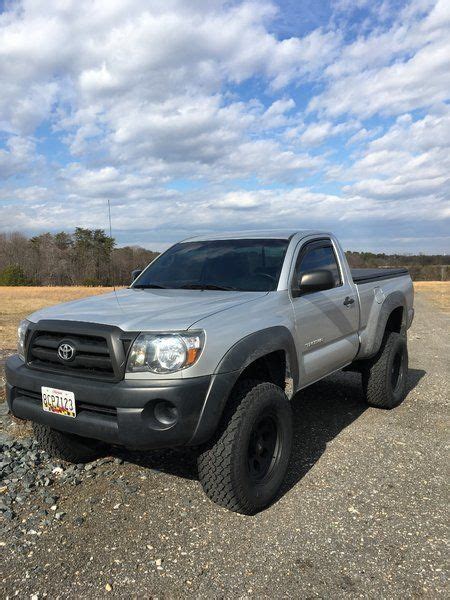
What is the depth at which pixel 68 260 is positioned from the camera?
74.8m

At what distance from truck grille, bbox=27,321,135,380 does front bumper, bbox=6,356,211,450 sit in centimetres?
9

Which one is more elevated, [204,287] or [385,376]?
[204,287]

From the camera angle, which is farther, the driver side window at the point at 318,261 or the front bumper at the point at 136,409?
the driver side window at the point at 318,261

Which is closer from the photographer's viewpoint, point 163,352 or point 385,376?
point 163,352

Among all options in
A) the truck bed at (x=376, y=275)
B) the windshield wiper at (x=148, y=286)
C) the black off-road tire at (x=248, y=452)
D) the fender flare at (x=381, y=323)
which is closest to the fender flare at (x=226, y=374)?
the black off-road tire at (x=248, y=452)

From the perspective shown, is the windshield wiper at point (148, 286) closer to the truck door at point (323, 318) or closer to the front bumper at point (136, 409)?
the truck door at point (323, 318)

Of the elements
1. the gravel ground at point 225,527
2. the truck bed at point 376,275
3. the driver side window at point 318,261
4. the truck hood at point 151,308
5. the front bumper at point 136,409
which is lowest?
the gravel ground at point 225,527

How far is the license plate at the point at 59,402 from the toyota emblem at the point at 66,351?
214 millimetres

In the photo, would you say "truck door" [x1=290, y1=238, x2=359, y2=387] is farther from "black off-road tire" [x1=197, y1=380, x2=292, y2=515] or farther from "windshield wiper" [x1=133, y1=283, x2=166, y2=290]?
"windshield wiper" [x1=133, y1=283, x2=166, y2=290]

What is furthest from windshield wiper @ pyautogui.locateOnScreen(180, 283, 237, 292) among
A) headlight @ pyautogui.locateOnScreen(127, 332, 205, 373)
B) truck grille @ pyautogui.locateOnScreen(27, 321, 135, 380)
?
truck grille @ pyautogui.locateOnScreen(27, 321, 135, 380)

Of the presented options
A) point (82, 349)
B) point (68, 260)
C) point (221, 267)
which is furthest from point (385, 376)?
point (68, 260)

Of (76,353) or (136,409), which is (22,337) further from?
(136,409)

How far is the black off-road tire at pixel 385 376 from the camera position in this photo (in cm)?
521

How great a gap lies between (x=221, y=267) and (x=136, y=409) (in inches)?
70.8
